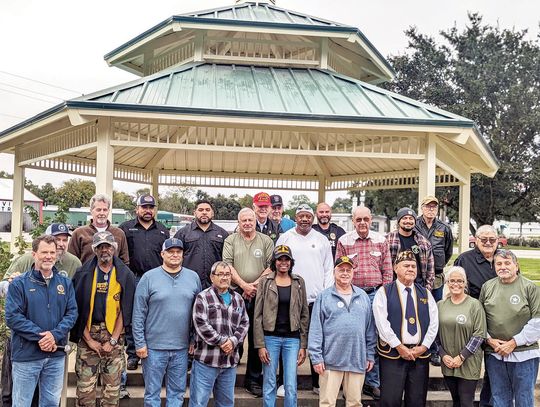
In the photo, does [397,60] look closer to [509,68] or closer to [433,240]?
[509,68]

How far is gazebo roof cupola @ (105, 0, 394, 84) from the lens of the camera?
9.91 meters

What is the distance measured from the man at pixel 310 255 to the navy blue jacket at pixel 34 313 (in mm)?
2233

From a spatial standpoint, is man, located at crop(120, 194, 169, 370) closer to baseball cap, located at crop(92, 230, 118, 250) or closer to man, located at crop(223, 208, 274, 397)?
man, located at crop(223, 208, 274, 397)

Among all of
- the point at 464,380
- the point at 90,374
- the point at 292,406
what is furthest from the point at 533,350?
the point at 90,374

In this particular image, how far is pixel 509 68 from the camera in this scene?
1222 inches

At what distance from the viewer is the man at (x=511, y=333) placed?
4.96 meters

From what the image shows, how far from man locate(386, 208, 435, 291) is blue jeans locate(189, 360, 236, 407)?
2.32 metres

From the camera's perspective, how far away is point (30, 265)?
16.4ft

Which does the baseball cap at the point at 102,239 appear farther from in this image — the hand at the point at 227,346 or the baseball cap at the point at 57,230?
the hand at the point at 227,346

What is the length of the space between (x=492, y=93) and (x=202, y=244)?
29.5 meters

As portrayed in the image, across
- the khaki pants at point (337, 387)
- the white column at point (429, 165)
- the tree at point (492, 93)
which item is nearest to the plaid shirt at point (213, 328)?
the khaki pants at point (337, 387)

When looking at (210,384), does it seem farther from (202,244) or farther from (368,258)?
(368,258)

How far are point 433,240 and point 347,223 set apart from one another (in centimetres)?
3894

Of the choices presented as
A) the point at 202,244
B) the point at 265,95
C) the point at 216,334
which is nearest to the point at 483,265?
the point at 216,334
